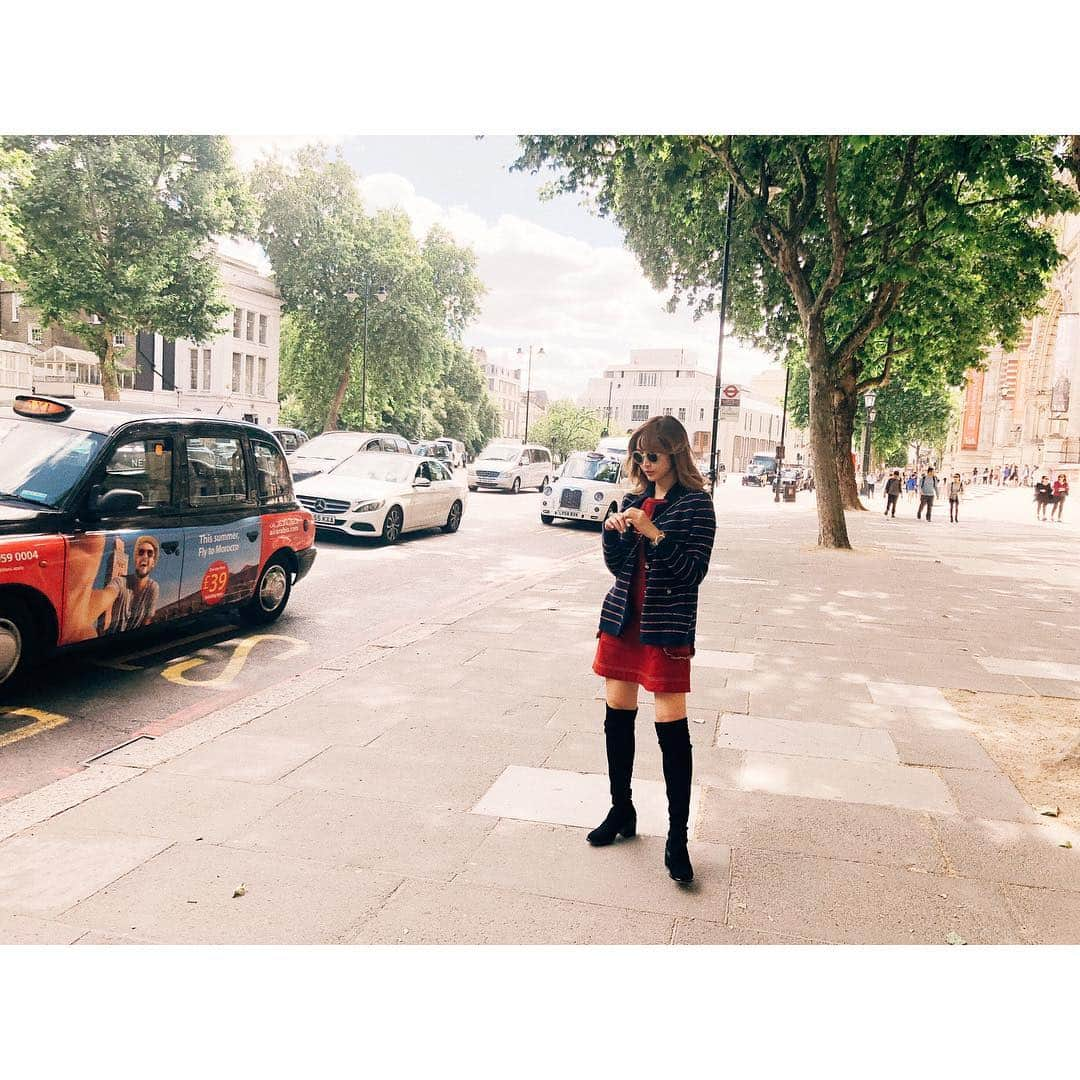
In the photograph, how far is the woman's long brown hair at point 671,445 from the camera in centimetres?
343

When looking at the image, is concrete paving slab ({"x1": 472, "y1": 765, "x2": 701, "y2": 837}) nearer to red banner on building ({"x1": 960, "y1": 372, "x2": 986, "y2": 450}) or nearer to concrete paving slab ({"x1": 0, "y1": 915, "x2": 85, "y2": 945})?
concrete paving slab ({"x1": 0, "y1": 915, "x2": 85, "y2": 945})

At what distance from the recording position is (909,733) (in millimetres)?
5414

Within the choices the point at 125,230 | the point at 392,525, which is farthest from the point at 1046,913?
the point at 125,230

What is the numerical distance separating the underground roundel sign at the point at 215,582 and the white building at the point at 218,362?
4060 centimetres

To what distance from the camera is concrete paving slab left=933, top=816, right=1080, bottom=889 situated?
3.54 metres

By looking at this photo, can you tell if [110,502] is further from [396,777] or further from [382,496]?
[382,496]

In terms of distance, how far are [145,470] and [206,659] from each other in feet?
4.70

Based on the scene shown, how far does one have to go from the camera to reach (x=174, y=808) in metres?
3.86

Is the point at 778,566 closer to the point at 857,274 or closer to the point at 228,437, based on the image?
the point at 857,274

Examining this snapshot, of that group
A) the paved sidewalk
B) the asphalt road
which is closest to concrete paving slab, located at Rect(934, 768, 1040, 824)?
the paved sidewalk

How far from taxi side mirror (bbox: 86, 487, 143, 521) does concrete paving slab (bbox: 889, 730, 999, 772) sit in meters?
4.71

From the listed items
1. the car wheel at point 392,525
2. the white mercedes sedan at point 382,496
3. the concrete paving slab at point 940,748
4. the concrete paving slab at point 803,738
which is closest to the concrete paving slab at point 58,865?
the concrete paving slab at point 803,738

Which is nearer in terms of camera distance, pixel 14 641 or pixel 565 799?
pixel 565 799
